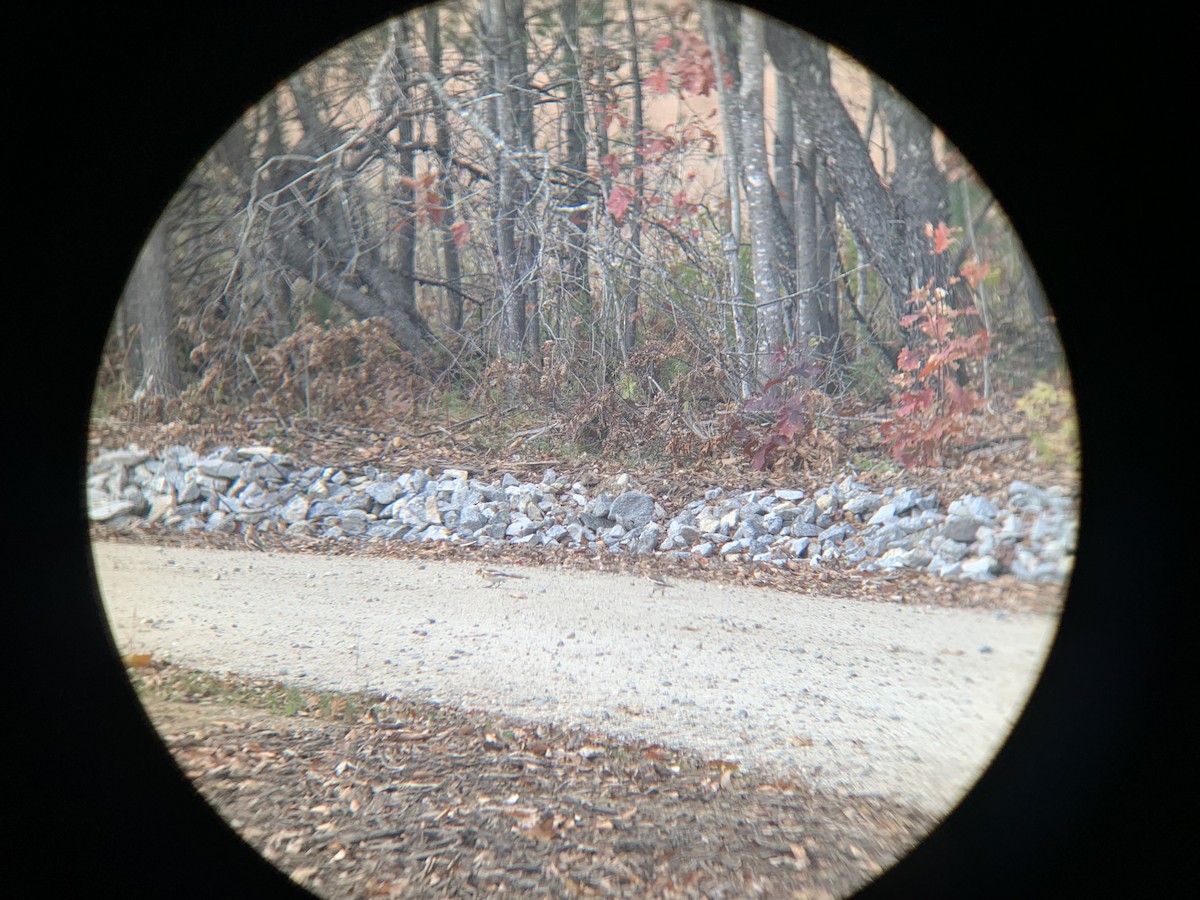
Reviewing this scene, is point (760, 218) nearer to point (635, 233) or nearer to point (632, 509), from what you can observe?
point (635, 233)

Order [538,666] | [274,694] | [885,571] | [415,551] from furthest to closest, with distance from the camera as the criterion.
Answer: [415,551], [885,571], [538,666], [274,694]

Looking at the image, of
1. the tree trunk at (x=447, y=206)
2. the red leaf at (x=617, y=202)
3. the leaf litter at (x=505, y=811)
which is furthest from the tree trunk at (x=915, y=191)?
the leaf litter at (x=505, y=811)

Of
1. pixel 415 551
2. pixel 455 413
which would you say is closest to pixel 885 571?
pixel 415 551

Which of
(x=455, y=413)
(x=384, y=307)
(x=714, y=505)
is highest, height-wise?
(x=384, y=307)

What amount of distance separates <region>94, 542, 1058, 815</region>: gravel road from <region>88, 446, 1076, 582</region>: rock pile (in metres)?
0.62

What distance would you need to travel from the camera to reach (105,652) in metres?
2.14

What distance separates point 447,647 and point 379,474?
2824 millimetres

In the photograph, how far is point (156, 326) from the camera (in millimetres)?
6383

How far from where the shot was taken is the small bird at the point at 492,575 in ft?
15.9

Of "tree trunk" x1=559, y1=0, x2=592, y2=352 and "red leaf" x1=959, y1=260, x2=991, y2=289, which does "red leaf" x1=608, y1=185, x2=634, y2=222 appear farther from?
"red leaf" x1=959, y1=260, x2=991, y2=289

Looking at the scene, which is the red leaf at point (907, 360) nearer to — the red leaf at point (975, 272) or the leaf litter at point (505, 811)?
the red leaf at point (975, 272)

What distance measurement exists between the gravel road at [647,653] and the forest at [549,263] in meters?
1.79

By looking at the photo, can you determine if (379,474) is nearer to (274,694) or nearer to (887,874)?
(274,694)

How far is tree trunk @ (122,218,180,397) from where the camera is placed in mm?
6113
